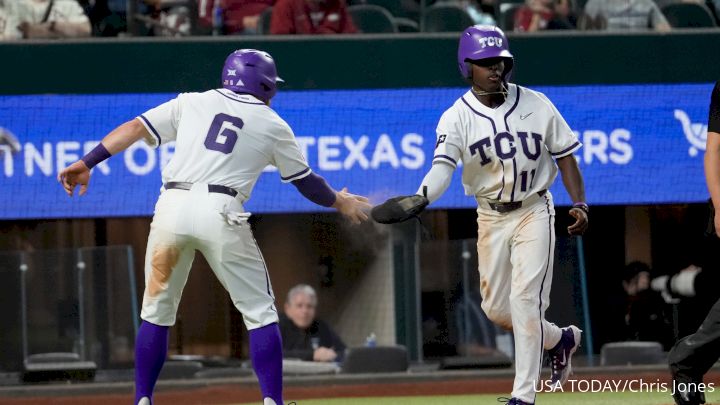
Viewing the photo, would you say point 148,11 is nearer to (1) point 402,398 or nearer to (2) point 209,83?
(2) point 209,83

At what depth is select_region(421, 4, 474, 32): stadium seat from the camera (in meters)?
12.4

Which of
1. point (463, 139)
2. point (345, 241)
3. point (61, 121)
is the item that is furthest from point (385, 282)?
point (463, 139)

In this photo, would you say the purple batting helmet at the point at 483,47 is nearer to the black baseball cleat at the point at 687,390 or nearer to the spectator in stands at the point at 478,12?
the black baseball cleat at the point at 687,390

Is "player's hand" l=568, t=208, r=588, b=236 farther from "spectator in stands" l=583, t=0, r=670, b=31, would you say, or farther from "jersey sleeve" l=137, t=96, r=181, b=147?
"spectator in stands" l=583, t=0, r=670, b=31

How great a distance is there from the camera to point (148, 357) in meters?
6.66

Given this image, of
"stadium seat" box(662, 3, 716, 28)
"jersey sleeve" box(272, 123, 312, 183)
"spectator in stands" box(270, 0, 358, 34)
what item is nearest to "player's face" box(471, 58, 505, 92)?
"jersey sleeve" box(272, 123, 312, 183)

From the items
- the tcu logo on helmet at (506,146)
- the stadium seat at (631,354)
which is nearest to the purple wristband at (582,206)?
the tcu logo on helmet at (506,146)

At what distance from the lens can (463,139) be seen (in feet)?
22.9

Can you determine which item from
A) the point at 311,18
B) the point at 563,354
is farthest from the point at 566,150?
the point at 311,18

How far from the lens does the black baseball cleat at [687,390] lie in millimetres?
6531

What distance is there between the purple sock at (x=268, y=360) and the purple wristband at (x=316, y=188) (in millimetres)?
730

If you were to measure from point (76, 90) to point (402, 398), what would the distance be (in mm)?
4194

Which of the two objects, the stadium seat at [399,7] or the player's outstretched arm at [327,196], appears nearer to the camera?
the player's outstretched arm at [327,196]

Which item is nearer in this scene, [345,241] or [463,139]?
[463,139]
